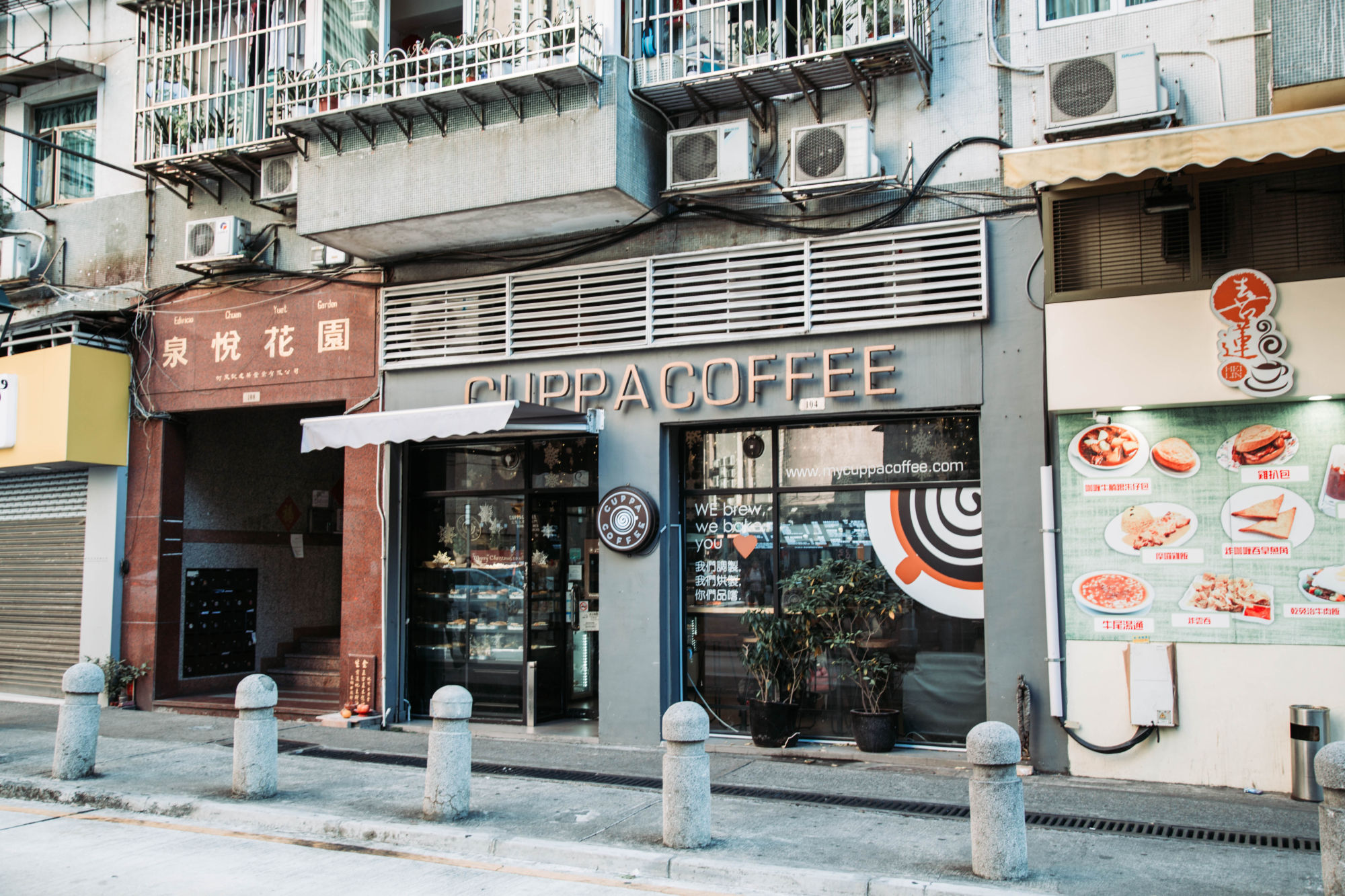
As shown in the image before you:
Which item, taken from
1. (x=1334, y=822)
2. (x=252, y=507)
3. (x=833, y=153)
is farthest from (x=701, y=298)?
(x=252, y=507)

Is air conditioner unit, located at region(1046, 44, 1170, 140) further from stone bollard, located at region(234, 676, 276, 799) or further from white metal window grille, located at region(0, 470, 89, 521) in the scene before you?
white metal window grille, located at region(0, 470, 89, 521)

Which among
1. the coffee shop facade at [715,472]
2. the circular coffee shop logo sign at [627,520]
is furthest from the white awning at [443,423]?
the circular coffee shop logo sign at [627,520]

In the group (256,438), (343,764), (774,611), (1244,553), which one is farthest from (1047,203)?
(256,438)

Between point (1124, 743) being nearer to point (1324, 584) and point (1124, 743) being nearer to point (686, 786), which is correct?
point (1324, 584)

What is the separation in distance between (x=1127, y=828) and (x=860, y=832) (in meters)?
1.85

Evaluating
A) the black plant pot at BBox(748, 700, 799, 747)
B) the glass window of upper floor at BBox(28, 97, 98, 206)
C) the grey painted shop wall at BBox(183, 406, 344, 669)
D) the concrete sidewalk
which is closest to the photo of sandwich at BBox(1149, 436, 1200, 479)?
the concrete sidewalk

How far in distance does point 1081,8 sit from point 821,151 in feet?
8.49

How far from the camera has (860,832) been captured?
7.29 m

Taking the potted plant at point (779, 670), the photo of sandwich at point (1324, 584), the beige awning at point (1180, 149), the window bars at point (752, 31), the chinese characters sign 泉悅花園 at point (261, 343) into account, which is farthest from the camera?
the chinese characters sign 泉悅花園 at point (261, 343)

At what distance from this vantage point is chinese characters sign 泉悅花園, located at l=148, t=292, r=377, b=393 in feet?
41.2

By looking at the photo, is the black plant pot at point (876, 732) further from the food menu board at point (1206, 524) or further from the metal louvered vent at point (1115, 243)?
the metal louvered vent at point (1115, 243)

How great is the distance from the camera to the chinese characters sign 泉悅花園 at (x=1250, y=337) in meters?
8.41

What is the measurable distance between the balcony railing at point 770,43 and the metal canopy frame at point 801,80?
0.04 ft

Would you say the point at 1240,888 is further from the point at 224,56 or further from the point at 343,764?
the point at 224,56
